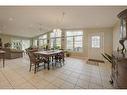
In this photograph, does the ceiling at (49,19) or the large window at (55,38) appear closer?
the ceiling at (49,19)

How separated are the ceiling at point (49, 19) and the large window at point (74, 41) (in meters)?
0.23

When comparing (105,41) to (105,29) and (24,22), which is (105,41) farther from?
(24,22)

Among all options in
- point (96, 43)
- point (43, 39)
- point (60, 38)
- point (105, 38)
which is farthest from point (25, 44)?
point (105, 38)

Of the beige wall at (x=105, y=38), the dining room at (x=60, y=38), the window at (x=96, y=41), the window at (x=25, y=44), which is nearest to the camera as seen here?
the dining room at (x=60, y=38)

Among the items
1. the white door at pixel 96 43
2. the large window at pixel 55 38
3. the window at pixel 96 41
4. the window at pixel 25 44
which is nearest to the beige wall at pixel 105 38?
the white door at pixel 96 43

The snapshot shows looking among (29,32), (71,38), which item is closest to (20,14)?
(29,32)

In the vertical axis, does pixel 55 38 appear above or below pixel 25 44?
above

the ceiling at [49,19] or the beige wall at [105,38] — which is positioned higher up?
the ceiling at [49,19]

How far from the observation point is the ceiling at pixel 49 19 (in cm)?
246

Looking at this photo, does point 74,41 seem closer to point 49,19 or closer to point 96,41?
point 96,41

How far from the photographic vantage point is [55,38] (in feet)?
11.2

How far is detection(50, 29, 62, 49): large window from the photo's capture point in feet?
10.9

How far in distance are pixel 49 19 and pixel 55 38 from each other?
0.65 m

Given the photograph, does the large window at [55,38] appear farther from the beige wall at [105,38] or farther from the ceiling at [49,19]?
the beige wall at [105,38]
